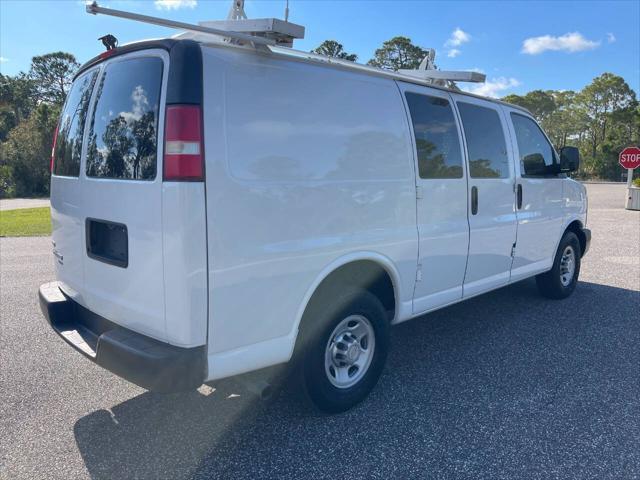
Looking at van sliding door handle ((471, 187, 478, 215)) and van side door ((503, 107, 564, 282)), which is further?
van side door ((503, 107, 564, 282))

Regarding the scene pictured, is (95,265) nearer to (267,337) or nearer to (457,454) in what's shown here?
(267,337)

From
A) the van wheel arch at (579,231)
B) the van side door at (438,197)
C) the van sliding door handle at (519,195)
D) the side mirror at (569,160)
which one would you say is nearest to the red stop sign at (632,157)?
the van wheel arch at (579,231)

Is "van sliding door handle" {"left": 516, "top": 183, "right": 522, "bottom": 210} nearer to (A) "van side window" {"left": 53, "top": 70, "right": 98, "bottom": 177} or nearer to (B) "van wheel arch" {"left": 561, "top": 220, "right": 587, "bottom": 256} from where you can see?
(B) "van wheel arch" {"left": 561, "top": 220, "right": 587, "bottom": 256}

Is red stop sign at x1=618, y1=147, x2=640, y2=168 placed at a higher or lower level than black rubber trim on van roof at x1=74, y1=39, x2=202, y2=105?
higher

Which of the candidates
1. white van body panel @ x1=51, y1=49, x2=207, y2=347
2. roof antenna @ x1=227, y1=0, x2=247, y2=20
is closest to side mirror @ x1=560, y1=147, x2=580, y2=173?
roof antenna @ x1=227, y1=0, x2=247, y2=20

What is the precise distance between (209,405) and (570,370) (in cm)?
283

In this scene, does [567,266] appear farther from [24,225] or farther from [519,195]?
[24,225]

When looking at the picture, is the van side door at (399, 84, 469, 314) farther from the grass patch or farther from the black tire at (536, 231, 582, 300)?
the grass patch

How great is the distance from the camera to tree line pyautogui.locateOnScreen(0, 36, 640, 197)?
31078mm

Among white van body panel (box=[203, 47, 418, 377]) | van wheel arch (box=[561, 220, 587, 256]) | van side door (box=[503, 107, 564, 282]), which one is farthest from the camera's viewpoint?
van wheel arch (box=[561, 220, 587, 256])

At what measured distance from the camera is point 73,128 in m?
3.24

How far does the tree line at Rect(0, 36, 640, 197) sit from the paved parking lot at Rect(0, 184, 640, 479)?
95.0 ft

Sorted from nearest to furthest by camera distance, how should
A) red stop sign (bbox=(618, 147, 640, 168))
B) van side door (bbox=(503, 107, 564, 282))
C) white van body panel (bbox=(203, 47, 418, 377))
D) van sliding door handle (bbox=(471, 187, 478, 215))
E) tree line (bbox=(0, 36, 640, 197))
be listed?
white van body panel (bbox=(203, 47, 418, 377)) < van sliding door handle (bbox=(471, 187, 478, 215)) < van side door (bbox=(503, 107, 564, 282)) < red stop sign (bbox=(618, 147, 640, 168)) < tree line (bbox=(0, 36, 640, 197))

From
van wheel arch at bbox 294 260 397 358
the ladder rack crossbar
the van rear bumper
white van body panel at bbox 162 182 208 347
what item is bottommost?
the van rear bumper
